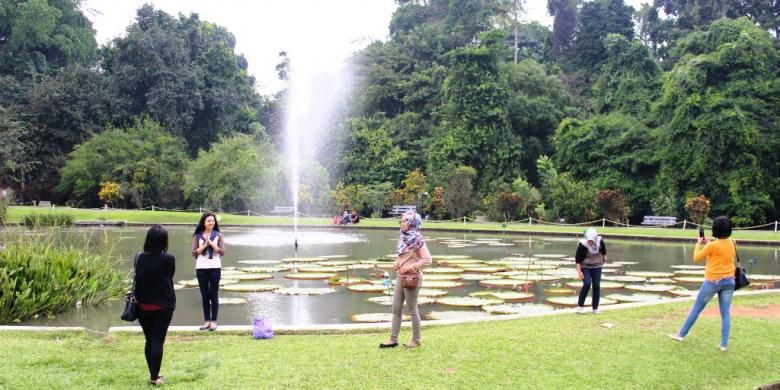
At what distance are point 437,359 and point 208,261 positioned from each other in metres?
3.56

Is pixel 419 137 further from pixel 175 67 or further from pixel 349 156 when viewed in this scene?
pixel 175 67

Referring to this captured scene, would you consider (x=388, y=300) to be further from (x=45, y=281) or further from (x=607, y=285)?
(x=45, y=281)

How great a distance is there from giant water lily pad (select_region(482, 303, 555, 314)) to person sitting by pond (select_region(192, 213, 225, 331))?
15.1ft

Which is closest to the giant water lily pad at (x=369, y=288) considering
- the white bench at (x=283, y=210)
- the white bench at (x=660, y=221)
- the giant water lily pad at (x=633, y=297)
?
the giant water lily pad at (x=633, y=297)

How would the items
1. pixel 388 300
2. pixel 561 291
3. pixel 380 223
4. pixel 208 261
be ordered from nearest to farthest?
pixel 208 261 < pixel 388 300 < pixel 561 291 < pixel 380 223

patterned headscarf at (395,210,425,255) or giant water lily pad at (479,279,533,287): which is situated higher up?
patterned headscarf at (395,210,425,255)

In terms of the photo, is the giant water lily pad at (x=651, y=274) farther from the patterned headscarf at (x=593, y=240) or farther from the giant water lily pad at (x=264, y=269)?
the giant water lily pad at (x=264, y=269)

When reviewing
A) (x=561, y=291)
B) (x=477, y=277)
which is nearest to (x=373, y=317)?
(x=561, y=291)

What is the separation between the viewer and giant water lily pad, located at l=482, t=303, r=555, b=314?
11.1 m

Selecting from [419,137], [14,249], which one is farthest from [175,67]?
[14,249]

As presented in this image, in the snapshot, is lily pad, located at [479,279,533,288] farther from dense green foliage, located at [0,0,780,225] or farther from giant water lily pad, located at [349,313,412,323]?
dense green foliage, located at [0,0,780,225]

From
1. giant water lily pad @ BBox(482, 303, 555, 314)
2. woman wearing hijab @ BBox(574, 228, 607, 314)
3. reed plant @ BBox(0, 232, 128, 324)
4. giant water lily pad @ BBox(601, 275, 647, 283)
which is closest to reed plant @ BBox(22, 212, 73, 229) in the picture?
reed plant @ BBox(0, 232, 128, 324)

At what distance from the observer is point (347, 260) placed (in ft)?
65.2

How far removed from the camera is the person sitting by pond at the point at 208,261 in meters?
8.90
